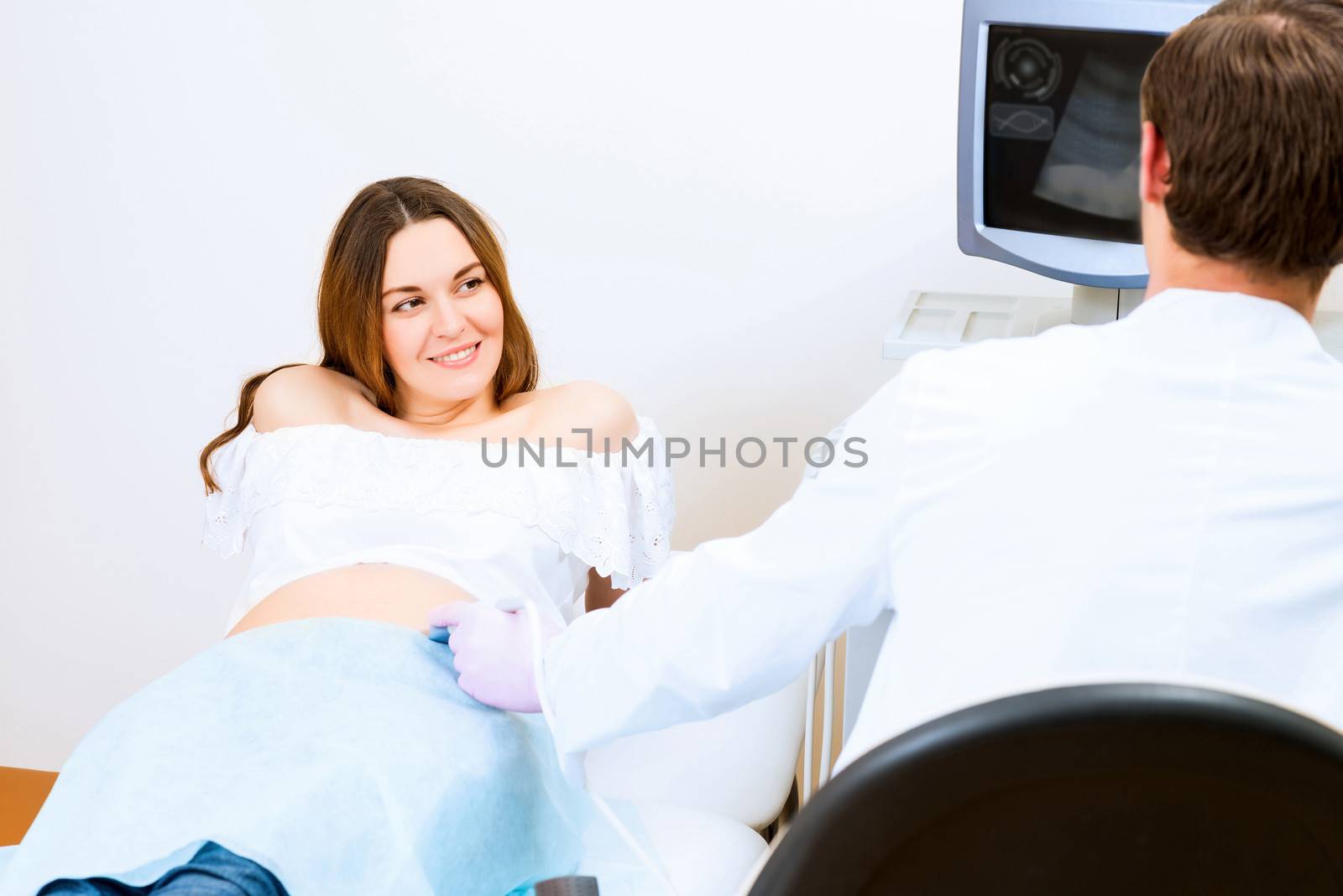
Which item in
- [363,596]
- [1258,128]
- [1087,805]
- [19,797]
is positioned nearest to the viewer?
[1087,805]

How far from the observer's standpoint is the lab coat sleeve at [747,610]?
89 cm

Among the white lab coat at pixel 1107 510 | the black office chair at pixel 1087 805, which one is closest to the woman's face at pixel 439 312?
the white lab coat at pixel 1107 510

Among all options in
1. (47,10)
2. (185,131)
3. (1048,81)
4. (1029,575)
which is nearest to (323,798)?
(1029,575)

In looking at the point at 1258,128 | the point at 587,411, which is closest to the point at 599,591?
the point at 587,411

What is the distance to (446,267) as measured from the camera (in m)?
1.72

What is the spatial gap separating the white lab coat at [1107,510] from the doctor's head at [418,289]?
929mm

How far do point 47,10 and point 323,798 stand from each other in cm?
175

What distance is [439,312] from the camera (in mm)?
1720

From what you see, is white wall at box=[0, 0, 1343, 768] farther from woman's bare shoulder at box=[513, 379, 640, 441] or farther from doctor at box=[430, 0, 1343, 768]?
doctor at box=[430, 0, 1343, 768]

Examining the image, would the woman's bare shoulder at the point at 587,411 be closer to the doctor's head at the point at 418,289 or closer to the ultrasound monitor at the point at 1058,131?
the doctor's head at the point at 418,289

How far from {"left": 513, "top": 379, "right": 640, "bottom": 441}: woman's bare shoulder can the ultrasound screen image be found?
0.55m

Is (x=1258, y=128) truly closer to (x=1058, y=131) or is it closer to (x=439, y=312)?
(x=1058, y=131)

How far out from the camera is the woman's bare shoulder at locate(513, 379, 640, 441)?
1730 mm

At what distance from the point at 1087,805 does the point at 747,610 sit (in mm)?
355
